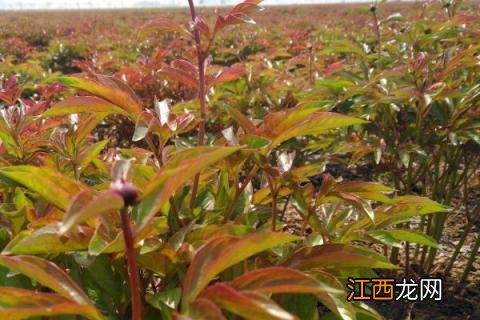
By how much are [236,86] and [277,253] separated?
1977 mm

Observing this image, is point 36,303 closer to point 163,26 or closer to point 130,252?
point 130,252

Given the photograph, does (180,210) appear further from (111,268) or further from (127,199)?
(127,199)

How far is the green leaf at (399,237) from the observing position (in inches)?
42.8

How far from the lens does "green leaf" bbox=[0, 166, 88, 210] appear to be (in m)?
0.76

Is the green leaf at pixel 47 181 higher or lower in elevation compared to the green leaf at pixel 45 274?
higher

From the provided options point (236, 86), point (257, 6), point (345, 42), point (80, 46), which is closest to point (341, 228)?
point (257, 6)

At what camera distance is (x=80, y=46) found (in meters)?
9.08

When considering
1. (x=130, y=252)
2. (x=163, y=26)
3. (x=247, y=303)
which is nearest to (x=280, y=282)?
(x=247, y=303)

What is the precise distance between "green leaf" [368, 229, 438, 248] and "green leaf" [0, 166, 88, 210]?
0.64m

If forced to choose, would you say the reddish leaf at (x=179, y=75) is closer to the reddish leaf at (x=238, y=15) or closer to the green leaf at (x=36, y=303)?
the reddish leaf at (x=238, y=15)

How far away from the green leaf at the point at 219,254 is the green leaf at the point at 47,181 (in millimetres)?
201

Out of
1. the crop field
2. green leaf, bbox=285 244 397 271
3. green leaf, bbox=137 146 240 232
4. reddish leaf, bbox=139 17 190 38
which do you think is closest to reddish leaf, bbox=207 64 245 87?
the crop field

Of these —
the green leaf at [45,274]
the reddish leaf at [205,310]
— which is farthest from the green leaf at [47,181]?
the reddish leaf at [205,310]

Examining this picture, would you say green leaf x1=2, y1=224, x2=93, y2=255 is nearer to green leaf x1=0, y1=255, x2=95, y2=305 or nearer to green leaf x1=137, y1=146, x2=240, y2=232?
green leaf x1=0, y1=255, x2=95, y2=305
